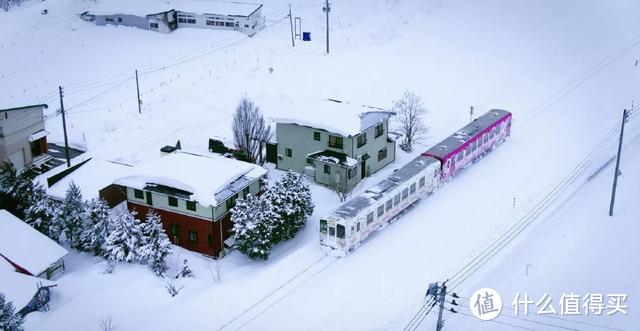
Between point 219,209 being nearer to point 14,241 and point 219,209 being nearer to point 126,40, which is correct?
point 14,241

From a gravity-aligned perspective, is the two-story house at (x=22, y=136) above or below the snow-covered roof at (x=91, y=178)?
above

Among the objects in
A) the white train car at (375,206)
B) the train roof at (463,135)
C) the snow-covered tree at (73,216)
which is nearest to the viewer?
the white train car at (375,206)

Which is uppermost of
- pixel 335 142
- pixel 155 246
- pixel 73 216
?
pixel 335 142

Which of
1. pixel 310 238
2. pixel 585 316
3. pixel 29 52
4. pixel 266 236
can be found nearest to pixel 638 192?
pixel 585 316

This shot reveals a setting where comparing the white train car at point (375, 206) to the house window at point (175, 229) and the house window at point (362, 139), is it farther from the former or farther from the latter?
the house window at point (175, 229)

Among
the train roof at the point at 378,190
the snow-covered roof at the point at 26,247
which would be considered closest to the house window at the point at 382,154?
the train roof at the point at 378,190

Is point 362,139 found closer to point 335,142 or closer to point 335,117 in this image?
point 335,142

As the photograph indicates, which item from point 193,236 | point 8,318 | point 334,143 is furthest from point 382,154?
point 8,318
